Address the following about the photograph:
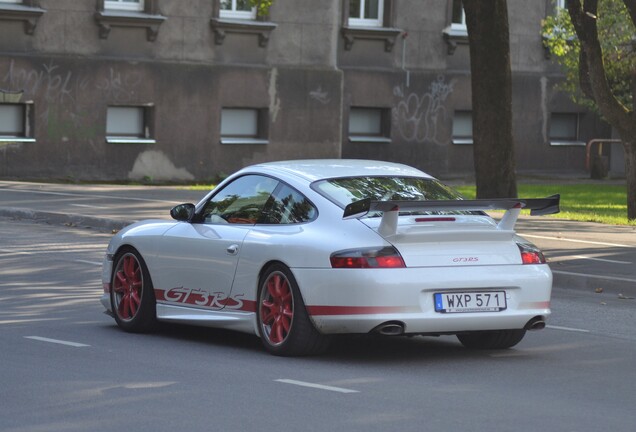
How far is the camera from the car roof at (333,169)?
34.1 ft

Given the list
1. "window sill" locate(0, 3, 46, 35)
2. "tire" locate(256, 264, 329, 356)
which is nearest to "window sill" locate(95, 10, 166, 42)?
"window sill" locate(0, 3, 46, 35)

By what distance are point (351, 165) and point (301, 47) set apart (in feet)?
82.8

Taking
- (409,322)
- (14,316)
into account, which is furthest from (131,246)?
(409,322)

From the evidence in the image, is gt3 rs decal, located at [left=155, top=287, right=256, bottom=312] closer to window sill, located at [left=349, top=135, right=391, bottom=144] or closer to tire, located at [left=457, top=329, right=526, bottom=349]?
tire, located at [left=457, top=329, right=526, bottom=349]

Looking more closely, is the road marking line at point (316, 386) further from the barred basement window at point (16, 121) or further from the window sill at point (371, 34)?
the window sill at point (371, 34)

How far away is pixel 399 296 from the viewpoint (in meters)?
9.30

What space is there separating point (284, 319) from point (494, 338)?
1.57m

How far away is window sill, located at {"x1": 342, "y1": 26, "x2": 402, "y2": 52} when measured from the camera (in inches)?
1446

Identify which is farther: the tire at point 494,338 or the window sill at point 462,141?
the window sill at point 462,141

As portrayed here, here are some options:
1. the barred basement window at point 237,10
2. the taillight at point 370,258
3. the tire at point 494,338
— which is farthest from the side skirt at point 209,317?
the barred basement window at point 237,10

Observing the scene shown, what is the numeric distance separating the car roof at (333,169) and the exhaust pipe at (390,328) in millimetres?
1344

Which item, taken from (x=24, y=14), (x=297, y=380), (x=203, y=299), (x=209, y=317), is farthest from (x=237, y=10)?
(x=297, y=380)

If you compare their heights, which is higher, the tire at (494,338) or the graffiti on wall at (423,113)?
the graffiti on wall at (423,113)

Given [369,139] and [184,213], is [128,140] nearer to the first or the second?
[369,139]
